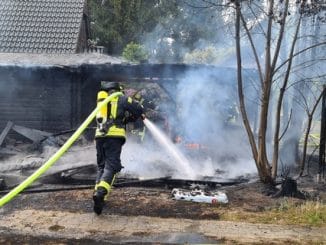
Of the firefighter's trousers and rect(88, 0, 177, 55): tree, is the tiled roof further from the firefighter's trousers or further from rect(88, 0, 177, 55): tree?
rect(88, 0, 177, 55): tree

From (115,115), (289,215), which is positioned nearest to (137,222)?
(115,115)

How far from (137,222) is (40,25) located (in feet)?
45.3

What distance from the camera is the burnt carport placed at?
1341 centimetres

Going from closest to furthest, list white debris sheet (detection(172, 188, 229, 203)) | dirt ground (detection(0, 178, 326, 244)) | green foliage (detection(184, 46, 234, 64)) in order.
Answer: dirt ground (detection(0, 178, 326, 244))
white debris sheet (detection(172, 188, 229, 203))
green foliage (detection(184, 46, 234, 64))

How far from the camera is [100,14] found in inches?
1188

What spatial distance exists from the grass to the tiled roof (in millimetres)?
11992

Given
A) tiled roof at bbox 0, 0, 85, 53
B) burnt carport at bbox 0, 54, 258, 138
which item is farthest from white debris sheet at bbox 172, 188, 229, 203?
tiled roof at bbox 0, 0, 85, 53

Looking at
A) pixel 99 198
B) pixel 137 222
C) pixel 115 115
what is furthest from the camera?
pixel 115 115

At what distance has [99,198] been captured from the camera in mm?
5684

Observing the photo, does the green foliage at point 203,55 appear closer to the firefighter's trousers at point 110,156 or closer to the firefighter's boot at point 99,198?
the firefighter's trousers at point 110,156

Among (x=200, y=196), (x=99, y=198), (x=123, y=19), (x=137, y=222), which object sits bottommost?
(x=137, y=222)

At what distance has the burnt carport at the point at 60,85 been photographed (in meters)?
13.4

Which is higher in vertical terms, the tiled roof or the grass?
the tiled roof

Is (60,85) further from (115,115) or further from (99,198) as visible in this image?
(99,198)
